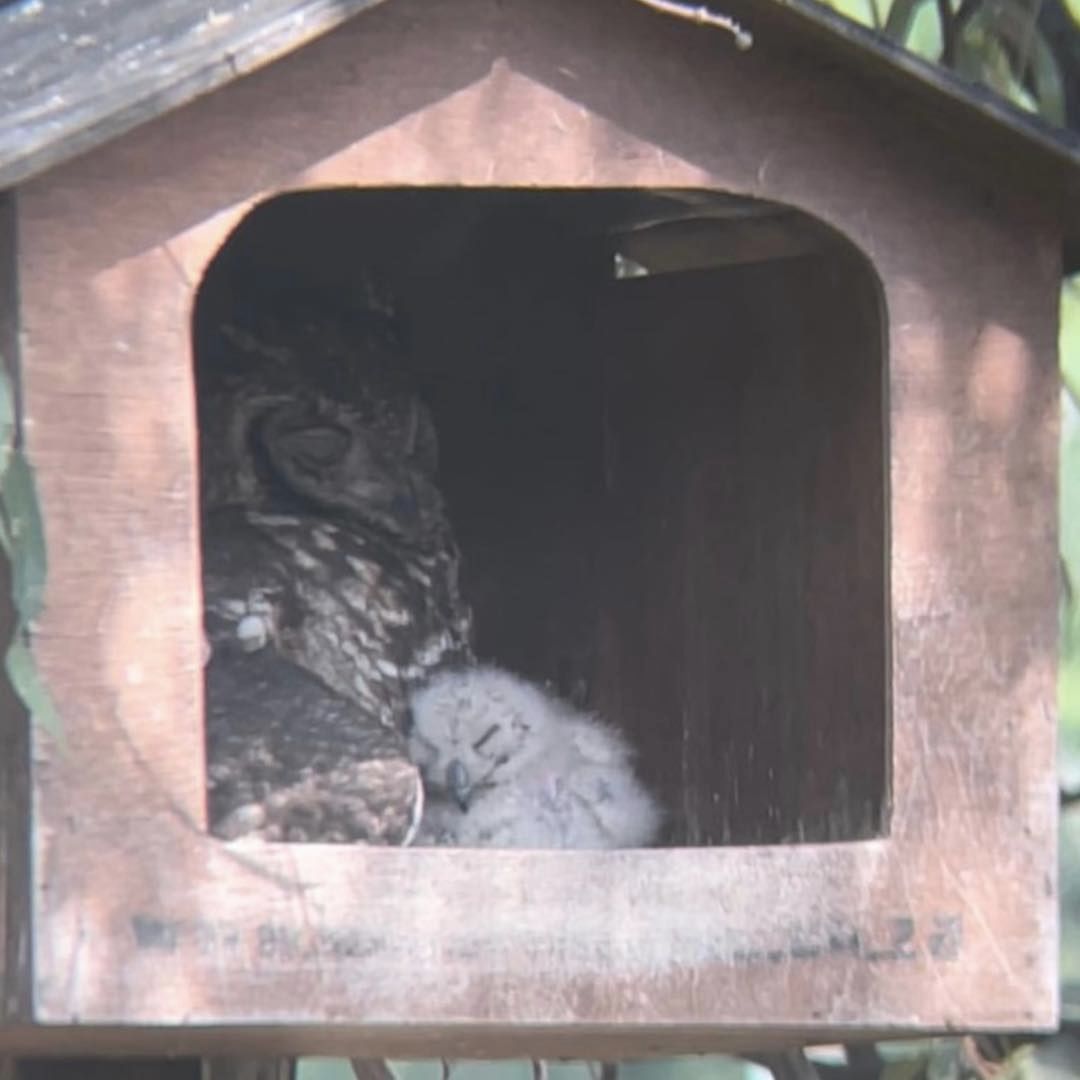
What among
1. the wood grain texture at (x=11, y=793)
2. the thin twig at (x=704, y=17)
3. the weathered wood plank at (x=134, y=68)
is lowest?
the wood grain texture at (x=11, y=793)

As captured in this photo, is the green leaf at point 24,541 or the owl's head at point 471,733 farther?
the owl's head at point 471,733

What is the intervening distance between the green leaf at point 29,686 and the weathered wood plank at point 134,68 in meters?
0.24

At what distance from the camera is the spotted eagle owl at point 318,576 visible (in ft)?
6.86

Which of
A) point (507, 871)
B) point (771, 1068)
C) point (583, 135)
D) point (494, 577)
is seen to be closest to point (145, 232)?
point (583, 135)

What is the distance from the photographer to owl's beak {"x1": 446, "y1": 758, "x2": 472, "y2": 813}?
2359mm

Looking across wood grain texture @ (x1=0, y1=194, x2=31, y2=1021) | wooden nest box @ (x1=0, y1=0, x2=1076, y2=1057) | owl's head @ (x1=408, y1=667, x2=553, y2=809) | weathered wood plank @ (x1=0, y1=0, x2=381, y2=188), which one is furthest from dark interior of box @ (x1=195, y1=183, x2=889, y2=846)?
wood grain texture @ (x1=0, y1=194, x2=31, y2=1021)

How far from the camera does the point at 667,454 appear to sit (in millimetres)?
2555

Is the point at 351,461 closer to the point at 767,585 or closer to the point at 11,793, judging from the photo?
the point at 767,585

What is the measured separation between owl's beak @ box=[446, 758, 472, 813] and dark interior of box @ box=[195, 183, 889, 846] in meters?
0.17

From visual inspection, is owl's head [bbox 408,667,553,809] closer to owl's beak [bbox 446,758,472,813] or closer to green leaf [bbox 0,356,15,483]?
owl's beak [bbox 446,758,472,813]

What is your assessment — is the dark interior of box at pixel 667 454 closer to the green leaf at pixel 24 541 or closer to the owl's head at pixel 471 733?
the owl's head at pixel 471 733

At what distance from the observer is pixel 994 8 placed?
8.61 ft

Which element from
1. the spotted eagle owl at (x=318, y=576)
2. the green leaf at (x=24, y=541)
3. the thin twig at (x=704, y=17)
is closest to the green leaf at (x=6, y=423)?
the green leaf at (x=24, y=541)

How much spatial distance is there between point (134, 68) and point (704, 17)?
31 centimetres
